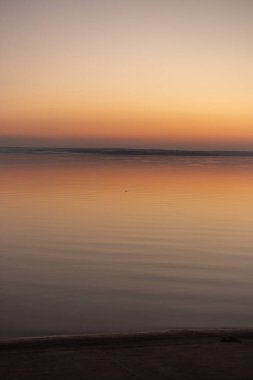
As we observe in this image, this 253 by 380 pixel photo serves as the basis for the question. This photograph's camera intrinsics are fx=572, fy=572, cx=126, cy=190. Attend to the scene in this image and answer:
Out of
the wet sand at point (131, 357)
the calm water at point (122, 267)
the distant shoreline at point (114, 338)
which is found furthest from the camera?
the calm water at point (122, 267)

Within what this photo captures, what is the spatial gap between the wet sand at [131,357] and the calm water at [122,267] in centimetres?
165

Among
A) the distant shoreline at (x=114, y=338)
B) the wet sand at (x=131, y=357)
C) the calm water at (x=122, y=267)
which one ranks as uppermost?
the calm water at (x=122, y=267)

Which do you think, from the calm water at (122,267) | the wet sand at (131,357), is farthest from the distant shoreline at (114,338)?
the calm water at (122,267)

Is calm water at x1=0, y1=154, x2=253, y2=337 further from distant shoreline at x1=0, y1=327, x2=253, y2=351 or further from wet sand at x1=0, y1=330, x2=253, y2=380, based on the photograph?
wet sand at x1=0, y1=330, x2=253, y2=380

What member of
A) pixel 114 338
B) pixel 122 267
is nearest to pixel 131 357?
pixel 114 338

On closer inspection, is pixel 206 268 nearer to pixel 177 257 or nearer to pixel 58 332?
pixel 177 257

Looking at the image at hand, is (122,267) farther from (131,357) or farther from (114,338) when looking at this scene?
(131,357)

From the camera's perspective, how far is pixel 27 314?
7.97m

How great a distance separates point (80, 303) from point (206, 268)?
12.4ft

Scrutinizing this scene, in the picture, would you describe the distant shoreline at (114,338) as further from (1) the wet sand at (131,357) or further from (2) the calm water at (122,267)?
(2) the calm water at (122,267)

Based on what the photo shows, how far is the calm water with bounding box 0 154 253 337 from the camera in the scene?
7.95m

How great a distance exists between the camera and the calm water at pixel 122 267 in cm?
795

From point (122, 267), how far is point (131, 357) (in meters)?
6.44

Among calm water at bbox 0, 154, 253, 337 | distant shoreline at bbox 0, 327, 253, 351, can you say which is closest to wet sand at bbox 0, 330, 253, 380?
distant shoreline at bbox 0, 327, 253, 351
